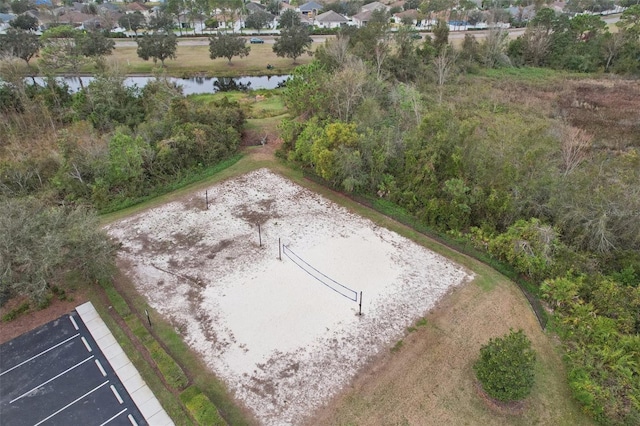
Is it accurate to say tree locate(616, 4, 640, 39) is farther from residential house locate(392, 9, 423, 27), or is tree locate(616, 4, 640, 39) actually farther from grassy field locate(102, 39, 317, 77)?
grassy field locate(102, 39, 317, 77)

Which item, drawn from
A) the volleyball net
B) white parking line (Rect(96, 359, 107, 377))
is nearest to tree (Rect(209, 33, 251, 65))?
the volleyball net

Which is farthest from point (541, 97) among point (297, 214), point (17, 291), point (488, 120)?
point (17, 291)

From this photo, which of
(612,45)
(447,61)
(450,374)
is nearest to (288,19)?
(447,61)

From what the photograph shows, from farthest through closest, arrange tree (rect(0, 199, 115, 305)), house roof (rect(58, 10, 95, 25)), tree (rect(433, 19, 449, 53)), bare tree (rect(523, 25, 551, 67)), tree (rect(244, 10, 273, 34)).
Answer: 1. house roof (rect(58, 10, 95, 25))
2. tree (rect(244, 10, 273, 34))
3. bare tree (rect(523, 25, 551, 67))
4. tree (rect(433, 19, 449, 53))
5. tree (rect(0, 199, 115, 305))

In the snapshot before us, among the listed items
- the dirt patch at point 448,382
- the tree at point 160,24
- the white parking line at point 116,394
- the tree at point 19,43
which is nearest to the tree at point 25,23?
the tree at point 160,24

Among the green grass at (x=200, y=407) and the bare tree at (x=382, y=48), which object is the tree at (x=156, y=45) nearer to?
the bare tree at (x=382, y=48)
